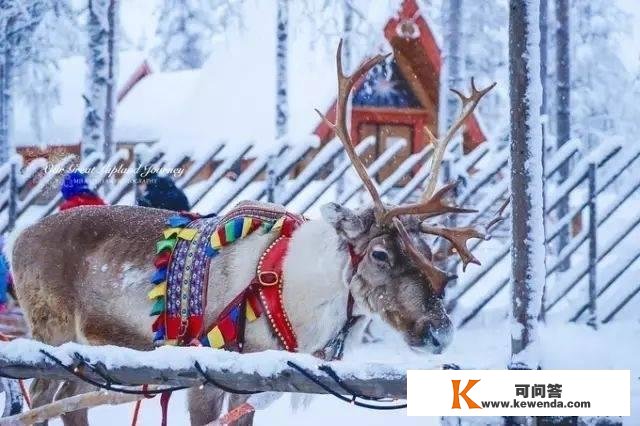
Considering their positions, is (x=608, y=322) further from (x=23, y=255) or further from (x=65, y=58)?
(x=65, y=58)

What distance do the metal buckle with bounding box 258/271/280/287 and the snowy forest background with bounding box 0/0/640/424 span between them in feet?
2.44

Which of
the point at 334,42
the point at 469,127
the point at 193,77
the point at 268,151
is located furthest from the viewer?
the point at 193,77

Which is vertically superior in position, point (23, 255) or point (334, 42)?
point (334, 42)

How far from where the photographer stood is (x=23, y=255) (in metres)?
2.41

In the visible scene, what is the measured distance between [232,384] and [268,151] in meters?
2.70

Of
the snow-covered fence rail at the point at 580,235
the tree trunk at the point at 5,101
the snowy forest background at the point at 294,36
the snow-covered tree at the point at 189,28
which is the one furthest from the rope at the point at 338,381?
the tree trunk at the point at 5,101

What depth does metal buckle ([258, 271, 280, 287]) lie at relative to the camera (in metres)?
2.05

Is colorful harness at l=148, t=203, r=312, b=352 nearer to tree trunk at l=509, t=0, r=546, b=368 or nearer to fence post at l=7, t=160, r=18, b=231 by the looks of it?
tree trunk at l=509, t=0, r=546, b=368

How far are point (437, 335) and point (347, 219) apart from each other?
381mm

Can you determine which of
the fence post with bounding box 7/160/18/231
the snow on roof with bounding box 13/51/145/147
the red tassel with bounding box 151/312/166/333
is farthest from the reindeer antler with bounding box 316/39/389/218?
the snow on roof with bounding box 13/51/145/147

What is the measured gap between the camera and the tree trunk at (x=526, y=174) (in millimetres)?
1679

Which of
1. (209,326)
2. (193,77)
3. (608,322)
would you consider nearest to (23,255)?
(209,326)

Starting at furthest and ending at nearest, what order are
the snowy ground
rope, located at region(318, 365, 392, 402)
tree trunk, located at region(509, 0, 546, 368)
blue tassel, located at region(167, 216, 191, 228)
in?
1. blue tassel, located at region(167, 216, 191, 228)
2. tree trunk, located at region(509, 0, 546, 368)
3. the snowy ground
4. rope, located at region(318, 365, 392, 402)

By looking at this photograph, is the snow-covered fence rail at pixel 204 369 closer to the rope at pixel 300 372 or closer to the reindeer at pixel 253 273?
the rope at pixel 300 372
